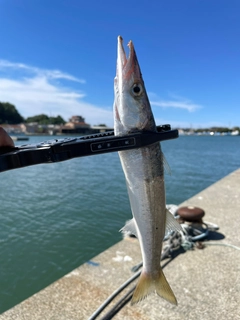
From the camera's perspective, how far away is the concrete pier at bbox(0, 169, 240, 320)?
137 inches

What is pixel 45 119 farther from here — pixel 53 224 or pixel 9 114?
pixel 53 224

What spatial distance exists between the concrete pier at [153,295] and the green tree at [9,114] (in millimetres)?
146709

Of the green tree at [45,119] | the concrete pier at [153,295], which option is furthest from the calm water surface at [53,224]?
the green tree at [45,119]

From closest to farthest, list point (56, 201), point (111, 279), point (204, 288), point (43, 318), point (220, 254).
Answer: point (43, 318) → point (204, 288) → point (111, 279) → point (220, 254) → point (56, 201)

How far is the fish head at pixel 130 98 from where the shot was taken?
6.96ft

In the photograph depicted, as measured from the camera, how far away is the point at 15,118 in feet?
476

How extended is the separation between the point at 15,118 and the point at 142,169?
156m

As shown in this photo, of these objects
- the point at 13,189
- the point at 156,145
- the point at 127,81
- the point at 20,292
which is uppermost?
the point at 127,81

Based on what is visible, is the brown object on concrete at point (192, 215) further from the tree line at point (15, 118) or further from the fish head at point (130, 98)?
the tree line at point (15, 118)

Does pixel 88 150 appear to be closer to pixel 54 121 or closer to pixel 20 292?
pixel 20 292

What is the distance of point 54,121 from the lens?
512ft

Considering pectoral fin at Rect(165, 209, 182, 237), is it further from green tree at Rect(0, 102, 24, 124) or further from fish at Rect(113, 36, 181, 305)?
green tree at Rect(0, 102, 24, 124)

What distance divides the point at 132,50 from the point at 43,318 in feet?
11.1

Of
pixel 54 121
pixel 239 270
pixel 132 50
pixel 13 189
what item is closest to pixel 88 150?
pixel 132 50
